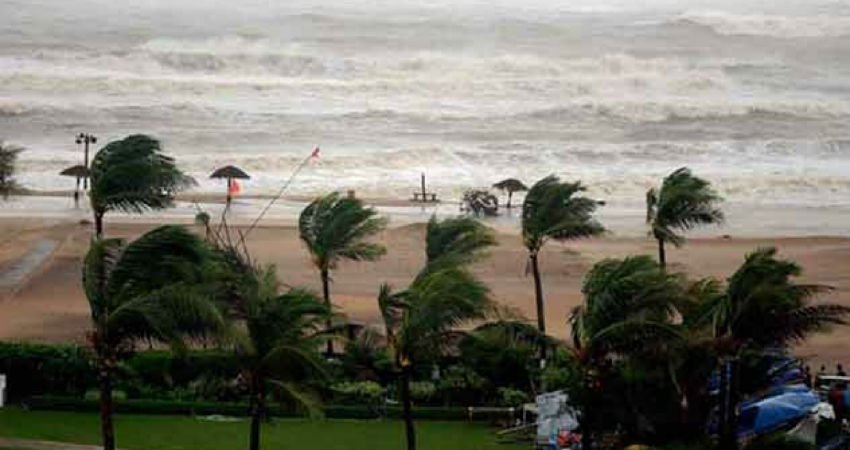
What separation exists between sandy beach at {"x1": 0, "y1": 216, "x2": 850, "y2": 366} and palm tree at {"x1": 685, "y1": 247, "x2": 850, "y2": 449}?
7.48 meters

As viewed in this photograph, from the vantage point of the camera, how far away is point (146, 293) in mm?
15898

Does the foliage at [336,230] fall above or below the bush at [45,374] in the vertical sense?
above

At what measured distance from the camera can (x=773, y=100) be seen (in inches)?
2415

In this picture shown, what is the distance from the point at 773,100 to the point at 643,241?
24.7 meters

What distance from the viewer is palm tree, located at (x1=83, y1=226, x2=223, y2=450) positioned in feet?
50.9

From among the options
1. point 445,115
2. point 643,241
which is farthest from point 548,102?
point 643,241

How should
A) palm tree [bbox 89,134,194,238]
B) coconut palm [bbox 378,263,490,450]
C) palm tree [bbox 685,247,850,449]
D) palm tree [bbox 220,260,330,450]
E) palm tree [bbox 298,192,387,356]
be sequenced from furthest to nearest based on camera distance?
1. palm tree [bbox 298,192,387,356]
2. palm tree [bbox 89,134,194,238]
3. coconut palm [bbox 378,263,490,450]
4. palm tree [bbox 685,247,850,449]
5. palm tree [bbox 220,260,330,450]

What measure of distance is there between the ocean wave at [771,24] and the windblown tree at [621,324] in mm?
52939

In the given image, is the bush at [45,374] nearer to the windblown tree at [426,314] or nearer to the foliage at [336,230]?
the foliage at [336,230]

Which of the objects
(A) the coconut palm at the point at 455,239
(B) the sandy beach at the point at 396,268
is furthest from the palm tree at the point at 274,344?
(B) the sandy beach at the point at 396,268

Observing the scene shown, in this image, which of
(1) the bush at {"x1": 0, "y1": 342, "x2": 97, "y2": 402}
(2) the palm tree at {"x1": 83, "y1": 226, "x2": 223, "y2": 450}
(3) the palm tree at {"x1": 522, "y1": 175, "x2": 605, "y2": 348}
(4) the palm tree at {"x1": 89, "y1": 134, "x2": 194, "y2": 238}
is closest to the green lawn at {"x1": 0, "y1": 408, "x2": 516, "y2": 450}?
(1) the bush at {"x1": 0, "y1": 342, "x2": 97, "y2": 402}

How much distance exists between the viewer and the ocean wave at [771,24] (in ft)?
226

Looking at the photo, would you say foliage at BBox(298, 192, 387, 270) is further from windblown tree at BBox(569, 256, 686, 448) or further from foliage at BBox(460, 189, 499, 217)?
foliage at BBox(460, 189, 499, 217)

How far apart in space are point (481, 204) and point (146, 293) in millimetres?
25833
